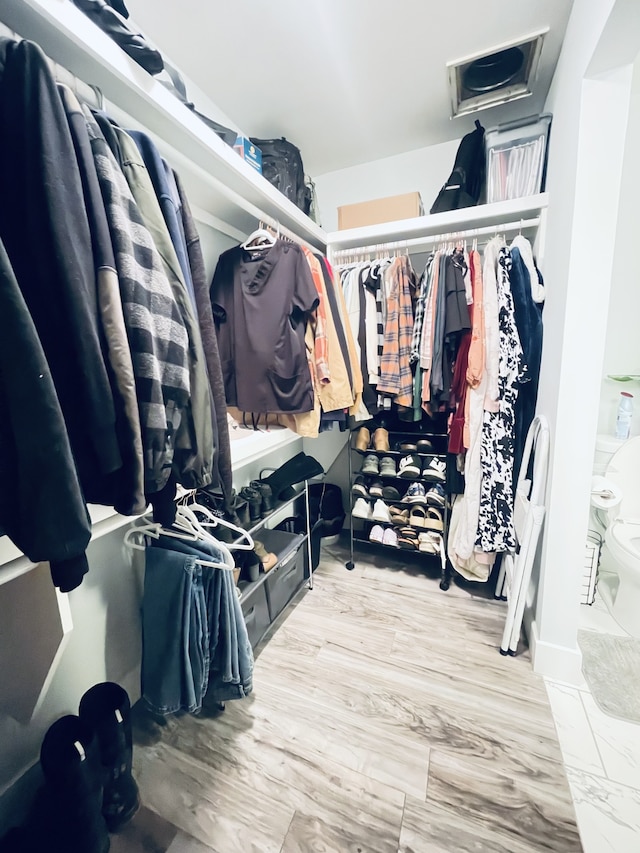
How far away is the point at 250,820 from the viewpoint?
0.92 metres

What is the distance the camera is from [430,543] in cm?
187

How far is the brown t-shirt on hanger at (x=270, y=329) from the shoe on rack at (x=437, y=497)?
0.92 meters

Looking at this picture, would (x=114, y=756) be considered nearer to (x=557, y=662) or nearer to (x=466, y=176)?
(x=557, y=662)

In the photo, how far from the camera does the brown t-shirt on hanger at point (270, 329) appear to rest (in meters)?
1.36

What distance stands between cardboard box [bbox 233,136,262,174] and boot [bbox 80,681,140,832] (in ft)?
6.42

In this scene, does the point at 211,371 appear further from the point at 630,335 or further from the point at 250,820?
the point at 630,335

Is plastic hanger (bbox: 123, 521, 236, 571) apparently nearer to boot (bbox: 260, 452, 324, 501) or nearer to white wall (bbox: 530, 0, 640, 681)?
boot (bbox: 260, 452, 324, 501)

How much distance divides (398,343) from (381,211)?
2.50 feet

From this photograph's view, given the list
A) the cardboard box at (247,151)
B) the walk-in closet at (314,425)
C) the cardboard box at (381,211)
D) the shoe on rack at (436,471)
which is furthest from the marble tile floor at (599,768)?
the cardboard box at (247,151)

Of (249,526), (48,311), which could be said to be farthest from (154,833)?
(48,311)

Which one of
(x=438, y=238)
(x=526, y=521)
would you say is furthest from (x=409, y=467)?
(x=438, y=238)

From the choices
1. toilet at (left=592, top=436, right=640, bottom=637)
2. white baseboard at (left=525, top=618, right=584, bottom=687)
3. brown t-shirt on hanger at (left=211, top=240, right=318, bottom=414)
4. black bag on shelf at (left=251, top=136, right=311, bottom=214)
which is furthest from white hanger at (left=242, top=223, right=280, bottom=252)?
white baseboard at (left=525, top=618, right=584, bottom=687)

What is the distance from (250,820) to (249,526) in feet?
2.79

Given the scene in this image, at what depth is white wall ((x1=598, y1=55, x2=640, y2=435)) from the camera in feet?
5.32
